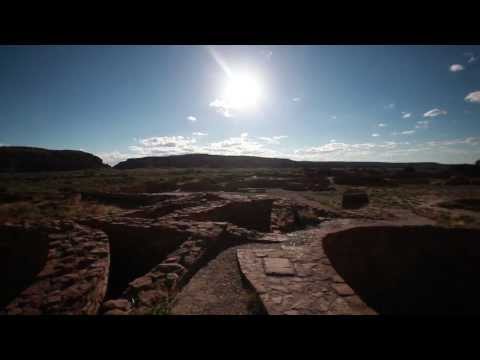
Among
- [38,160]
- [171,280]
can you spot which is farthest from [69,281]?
[38,160]

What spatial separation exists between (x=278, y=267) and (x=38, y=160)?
61.6 meters

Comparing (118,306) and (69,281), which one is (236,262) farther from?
(69,281)

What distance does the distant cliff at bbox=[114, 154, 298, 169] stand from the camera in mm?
66625

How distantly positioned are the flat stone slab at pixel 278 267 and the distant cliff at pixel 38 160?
5828 centimetres

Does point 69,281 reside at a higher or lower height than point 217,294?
higher

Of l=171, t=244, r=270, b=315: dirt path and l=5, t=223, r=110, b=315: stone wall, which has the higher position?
l=5, t=223, r=110, b=315: stone wall

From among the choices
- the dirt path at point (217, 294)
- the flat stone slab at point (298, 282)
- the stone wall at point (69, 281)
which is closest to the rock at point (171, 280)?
the dirt path at point (217, 294)

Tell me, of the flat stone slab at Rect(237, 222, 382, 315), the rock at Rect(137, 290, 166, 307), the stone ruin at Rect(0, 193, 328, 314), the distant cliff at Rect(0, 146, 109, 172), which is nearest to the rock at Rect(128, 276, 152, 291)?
the stone ruin at Rect(0, 193, 328, 314)

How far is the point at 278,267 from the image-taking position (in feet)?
13.1

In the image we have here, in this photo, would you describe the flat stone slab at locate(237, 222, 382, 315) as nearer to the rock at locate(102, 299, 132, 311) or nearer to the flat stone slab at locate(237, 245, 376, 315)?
the flat stone slab at locate(237, 245, 376, 315)

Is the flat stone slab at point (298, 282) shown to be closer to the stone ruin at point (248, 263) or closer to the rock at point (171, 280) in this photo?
the stone ruin at point (248, 263)

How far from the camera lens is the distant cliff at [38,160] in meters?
45.5

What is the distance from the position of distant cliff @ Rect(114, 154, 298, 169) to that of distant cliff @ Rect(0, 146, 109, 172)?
16.0 meters
